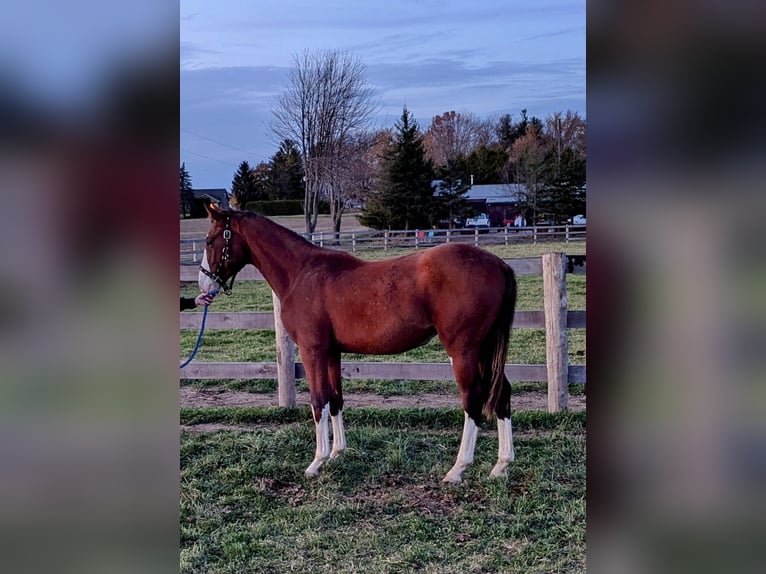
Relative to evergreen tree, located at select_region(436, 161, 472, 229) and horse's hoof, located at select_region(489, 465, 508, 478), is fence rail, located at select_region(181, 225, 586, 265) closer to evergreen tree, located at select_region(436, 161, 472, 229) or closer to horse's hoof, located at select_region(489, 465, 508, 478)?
evergreen tree, located at select_region(436, 161, 472, 229)

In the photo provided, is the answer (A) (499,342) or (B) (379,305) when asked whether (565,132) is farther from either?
(B) (379,305)

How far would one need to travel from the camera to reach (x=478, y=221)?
4.06 meters

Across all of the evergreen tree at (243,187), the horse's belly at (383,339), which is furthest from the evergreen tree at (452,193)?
the evergreen tree at (243,187)

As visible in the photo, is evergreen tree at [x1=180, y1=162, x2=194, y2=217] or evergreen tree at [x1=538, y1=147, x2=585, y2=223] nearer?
evergreen tree at [x1=538, y1=147, x2=585, y2=223]

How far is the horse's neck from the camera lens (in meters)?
4.02

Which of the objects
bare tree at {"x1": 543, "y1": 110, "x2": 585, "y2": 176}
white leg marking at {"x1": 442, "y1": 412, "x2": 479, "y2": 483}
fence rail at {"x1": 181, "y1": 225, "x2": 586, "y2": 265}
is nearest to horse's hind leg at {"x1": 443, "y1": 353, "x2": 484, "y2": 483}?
white leg marking at {"x1": 442, "y1": 412, "x2": 479, "y2": 483}

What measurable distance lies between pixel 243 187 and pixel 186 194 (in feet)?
2.10

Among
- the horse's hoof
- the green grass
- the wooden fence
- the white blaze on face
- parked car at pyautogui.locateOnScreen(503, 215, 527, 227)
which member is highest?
parked car at pyautogui.locateOnScreen(503, 215, 527, 227)

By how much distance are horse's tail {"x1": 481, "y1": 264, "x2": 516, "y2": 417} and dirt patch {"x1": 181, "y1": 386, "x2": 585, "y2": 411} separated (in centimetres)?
145
